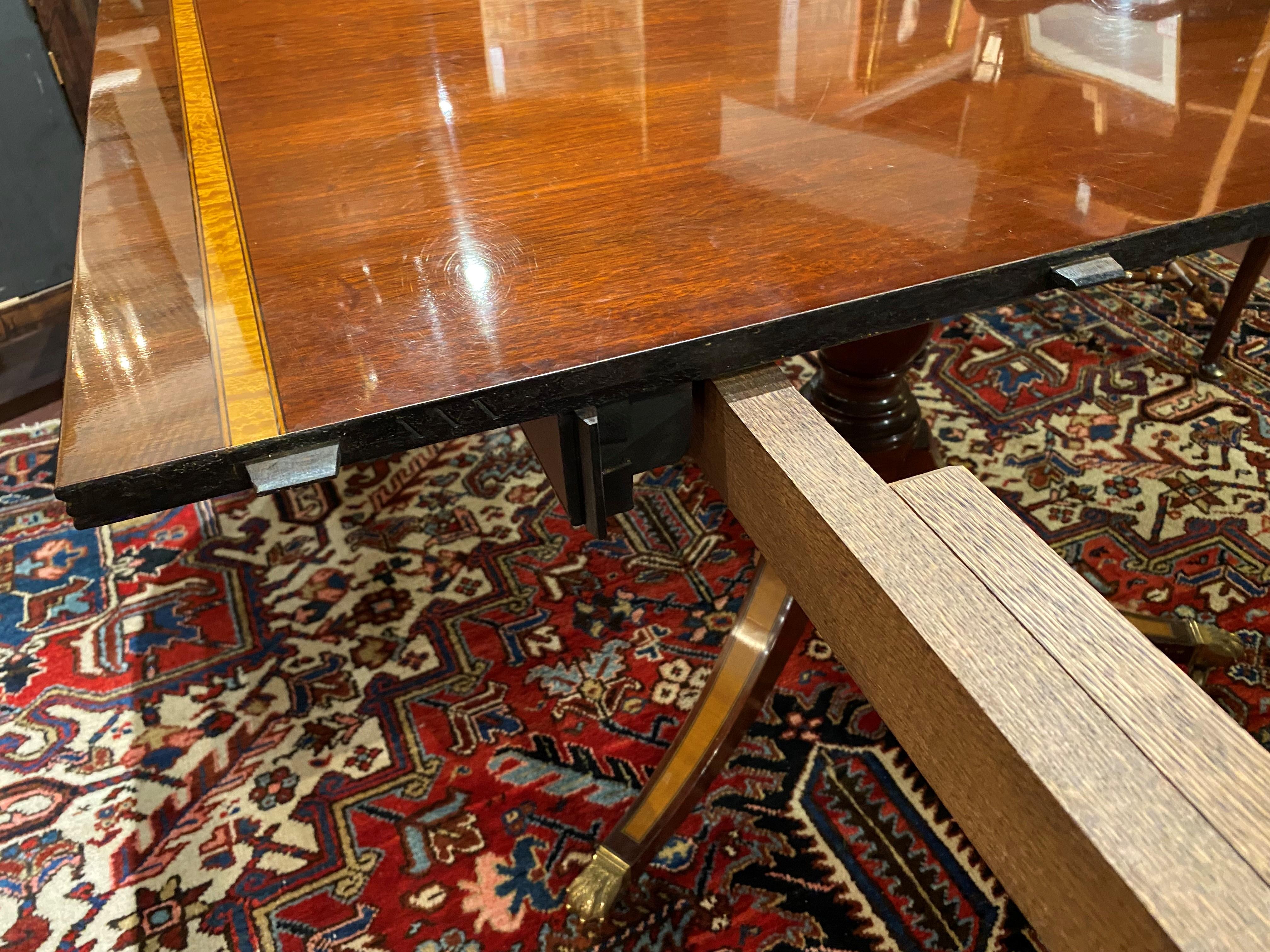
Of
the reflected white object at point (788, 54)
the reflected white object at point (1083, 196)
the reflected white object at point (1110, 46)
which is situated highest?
the reflected white object at point (788, 54)

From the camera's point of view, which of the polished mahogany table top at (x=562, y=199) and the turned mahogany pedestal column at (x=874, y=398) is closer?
the polished mahogany table top at (x=562, y=199)

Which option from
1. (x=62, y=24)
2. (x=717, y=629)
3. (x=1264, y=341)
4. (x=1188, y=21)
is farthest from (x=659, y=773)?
(x=62, y=24)

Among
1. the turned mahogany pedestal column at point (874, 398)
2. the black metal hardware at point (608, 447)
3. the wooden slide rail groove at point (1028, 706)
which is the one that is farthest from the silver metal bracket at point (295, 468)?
the turned mahogany pedestal column at point (874, 398)

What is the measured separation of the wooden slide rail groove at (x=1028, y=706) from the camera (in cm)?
43

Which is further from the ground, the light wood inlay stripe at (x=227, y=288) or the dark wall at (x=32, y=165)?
the light wood inlay stripe at (x=227, y=288)

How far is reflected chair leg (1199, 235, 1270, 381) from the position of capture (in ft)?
5.59

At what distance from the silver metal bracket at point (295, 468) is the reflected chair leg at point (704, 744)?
586 mm

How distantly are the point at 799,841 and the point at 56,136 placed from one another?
210cm

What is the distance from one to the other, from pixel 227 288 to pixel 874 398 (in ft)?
2.87

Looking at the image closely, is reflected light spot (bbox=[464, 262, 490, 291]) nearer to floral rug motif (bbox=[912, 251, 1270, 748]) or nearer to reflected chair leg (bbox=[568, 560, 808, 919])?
reflected chair leg (bbox=[568, 560, 808, 919])

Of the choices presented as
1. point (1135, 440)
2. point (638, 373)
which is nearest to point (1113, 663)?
point (638, 373)

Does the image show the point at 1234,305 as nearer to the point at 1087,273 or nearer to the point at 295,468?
the point at 1087,273

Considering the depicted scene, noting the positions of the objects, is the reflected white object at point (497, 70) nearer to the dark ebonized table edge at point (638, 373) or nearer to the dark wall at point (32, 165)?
the dark ebonized table edge at point (638, 373)

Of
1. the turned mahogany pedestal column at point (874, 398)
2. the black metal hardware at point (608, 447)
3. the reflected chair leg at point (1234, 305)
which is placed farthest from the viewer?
the reflected chair leg at point (1234, 305)
